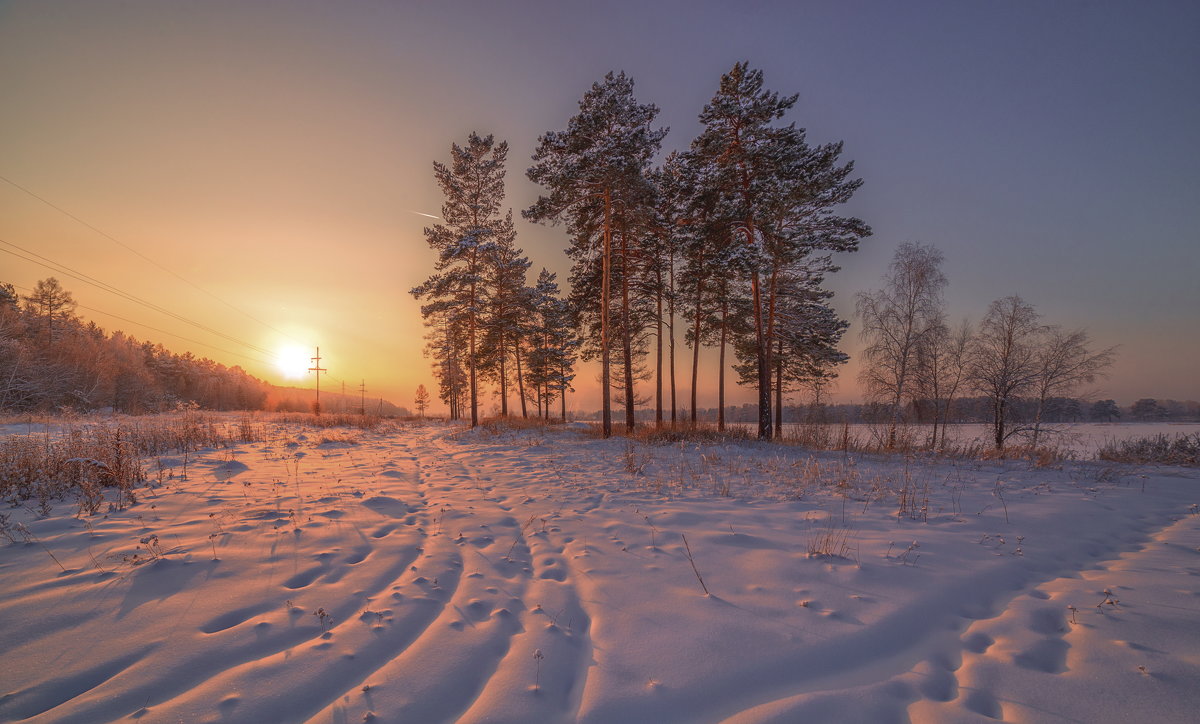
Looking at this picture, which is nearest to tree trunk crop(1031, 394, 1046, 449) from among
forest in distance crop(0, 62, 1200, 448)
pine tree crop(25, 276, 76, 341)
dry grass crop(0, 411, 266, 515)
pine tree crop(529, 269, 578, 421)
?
forest in distance crop(0, 62, 1200, 448)

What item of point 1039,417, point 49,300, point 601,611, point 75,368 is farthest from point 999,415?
point 49,300

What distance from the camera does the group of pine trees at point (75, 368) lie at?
22.8 meters

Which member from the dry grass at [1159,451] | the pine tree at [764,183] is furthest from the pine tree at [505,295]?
the dry grass at [1159,451]

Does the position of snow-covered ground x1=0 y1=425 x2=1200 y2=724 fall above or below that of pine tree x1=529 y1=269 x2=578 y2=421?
below

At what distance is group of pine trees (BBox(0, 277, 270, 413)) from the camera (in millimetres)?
22781

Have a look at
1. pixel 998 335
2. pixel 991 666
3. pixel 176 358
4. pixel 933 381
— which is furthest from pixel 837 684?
pixel 176 358

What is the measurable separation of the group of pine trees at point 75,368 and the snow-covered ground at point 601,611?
48.2 ft

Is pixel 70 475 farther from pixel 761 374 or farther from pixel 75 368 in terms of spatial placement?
pixel 75 368

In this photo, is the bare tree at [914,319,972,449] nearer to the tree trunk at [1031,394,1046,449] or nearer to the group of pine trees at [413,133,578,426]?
the tree trunk at [1031,394,1046,449]

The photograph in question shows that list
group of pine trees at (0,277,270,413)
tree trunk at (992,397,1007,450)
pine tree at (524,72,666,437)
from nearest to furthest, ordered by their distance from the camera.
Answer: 1. pine tree at (524,72,666,437)
2. tree trunk at (992,397,1007,450)
3. group of pine trees at (0,277,270,413)

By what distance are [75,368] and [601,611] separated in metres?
46.1

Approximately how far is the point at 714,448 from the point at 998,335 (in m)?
21.2

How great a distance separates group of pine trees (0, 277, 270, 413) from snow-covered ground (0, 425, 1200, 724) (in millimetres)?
14696

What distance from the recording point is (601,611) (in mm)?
2830
